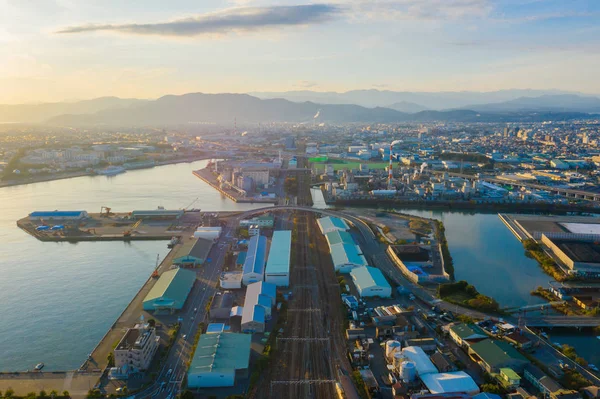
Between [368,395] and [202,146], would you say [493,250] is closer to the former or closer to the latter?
[368,395]

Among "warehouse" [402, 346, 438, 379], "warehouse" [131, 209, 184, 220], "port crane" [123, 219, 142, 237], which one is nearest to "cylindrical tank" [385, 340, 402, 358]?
"warehouse" [402, 346, 438, 379]

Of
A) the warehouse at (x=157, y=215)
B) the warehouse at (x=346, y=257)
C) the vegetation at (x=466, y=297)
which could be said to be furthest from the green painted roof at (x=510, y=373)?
the warehouse at (x=157, y=215)

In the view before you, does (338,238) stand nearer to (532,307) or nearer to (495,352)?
(532,307)

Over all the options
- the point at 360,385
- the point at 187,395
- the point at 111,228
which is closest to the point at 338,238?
the point at 360,385

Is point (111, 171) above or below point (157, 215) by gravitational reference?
above

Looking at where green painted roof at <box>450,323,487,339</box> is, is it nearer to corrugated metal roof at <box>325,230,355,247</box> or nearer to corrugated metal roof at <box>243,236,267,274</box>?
corrugated metal roof at <box>243,236,267,274</box>

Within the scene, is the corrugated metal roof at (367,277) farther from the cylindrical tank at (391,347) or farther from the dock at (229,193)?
the dock at (229,193)
